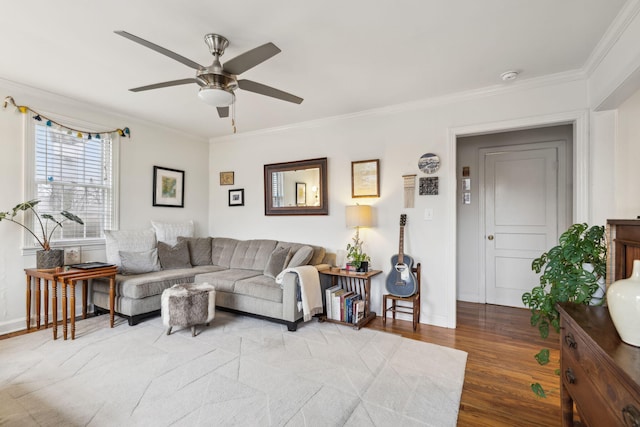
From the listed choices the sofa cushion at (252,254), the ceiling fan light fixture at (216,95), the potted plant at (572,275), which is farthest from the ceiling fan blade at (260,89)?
the sofa cushion at (252,254)

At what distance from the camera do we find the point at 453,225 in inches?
129

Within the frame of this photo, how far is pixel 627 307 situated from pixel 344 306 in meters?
2.56

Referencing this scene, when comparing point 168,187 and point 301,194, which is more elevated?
point 168,187

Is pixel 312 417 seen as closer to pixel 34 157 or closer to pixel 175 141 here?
pixel 34 157

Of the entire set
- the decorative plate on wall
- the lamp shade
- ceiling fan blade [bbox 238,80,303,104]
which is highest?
ceiling fan blade [bbox 238,80,303,104]

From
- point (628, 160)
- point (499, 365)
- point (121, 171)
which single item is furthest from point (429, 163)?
point (121, 171)

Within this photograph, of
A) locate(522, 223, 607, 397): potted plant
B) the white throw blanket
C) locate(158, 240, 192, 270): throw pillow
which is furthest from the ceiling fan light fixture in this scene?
locate(158, 240, 192, 270): throw pillow

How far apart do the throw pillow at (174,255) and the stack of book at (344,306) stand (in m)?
1.99

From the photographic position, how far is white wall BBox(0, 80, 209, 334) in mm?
3080

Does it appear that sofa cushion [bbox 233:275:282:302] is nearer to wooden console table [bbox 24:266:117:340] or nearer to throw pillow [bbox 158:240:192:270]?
throw pillow [bbox 158:240:192:270]

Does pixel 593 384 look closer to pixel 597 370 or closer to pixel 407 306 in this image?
pixel 597 370

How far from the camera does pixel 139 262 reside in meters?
3.70

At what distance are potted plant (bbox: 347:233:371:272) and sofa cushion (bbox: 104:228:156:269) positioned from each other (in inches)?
98.3

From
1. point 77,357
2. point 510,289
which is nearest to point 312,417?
point 77,357
